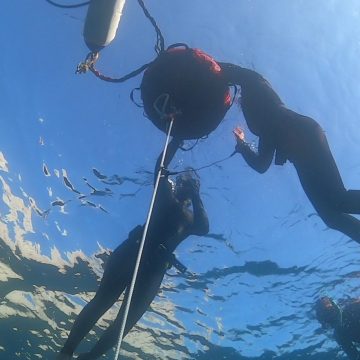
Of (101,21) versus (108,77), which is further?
(108,77)

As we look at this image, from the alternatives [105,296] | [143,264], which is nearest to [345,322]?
[143,264]

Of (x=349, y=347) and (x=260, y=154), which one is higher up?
(x=260, y=154)

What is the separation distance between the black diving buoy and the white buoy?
841 millimetres

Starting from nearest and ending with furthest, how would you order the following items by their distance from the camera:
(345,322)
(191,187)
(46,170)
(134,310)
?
(134,310), (191,187), (345,322), (46,170)

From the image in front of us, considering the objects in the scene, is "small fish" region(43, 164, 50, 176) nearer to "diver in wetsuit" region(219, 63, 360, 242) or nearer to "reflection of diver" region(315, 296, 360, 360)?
"diver in wetsuit" region(219, 63, 360, 242)

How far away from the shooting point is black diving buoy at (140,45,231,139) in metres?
5.26

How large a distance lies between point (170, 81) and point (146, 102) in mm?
557

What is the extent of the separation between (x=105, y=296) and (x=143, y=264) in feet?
2.50

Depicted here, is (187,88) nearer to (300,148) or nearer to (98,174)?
(300,148)

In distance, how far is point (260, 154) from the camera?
18.7 ft

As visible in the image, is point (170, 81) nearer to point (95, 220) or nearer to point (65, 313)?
point (95, 220)

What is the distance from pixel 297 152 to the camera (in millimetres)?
5082

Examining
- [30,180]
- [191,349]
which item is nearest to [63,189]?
[30,180]

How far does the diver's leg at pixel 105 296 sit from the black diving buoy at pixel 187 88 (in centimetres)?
222
